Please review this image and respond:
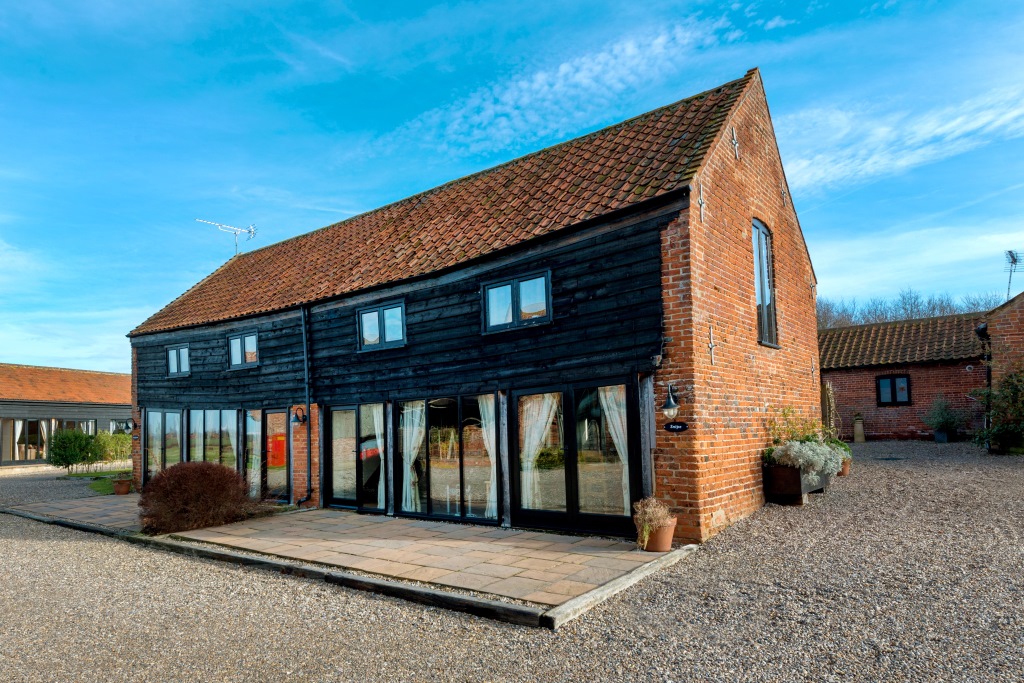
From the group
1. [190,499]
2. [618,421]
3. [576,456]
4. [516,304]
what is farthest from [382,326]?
[618,421]

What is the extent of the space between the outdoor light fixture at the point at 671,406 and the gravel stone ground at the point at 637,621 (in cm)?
162

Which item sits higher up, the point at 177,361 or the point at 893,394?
the point at 177,361

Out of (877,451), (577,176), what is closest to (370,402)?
(577,176)

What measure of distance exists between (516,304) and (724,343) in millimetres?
3081

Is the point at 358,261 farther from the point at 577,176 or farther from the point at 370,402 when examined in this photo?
the point at 577,176

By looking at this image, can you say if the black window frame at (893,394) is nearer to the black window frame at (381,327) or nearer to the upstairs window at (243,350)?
the black window frame at (381,327)

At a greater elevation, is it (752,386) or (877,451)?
(752,386)

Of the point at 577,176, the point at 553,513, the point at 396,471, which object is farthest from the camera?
the point at 396,471

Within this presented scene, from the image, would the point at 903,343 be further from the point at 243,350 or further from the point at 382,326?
the point at 243,350

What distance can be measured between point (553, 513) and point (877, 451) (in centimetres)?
1373

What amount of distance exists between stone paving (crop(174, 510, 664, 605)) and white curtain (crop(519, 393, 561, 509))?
58 cm

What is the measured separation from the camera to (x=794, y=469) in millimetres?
9969

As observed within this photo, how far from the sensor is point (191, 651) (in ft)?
17.9

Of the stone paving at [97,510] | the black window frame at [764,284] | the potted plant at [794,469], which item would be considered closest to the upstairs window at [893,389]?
the black window frame at [764,284]
